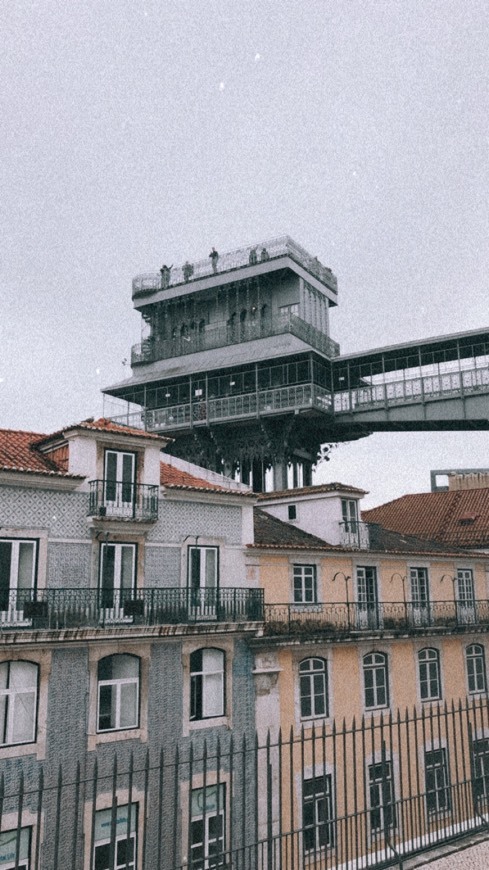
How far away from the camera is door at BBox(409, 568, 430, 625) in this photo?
94.6 ft

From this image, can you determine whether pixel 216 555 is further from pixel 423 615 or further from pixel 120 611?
pixel 423 615

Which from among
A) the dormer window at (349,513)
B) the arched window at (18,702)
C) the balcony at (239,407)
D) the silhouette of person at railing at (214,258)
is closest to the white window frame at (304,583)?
the dormer window at (349,513)

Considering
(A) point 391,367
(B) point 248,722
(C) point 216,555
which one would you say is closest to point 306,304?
(A) point 391,367

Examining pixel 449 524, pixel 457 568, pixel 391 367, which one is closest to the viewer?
pixel 457 568

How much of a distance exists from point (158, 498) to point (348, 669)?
9.75 meters

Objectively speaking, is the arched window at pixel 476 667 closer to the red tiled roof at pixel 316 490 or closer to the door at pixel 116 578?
the red tiled roof at pixel 316 490

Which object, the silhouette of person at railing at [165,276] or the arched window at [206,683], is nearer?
the arched window at [206,683]

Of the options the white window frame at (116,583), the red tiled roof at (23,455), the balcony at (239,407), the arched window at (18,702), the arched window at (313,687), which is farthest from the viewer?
the balcony at (239,407)

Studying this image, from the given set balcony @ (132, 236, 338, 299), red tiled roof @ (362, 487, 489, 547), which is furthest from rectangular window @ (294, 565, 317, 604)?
balcony @ (132, 236, 338, 299)

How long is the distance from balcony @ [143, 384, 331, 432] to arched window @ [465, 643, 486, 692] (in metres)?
17.9

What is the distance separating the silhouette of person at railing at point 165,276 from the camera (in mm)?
51531

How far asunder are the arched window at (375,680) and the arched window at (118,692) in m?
9.78

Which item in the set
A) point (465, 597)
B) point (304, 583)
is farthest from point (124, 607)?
point (465, 597)

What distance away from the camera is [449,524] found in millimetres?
38844
